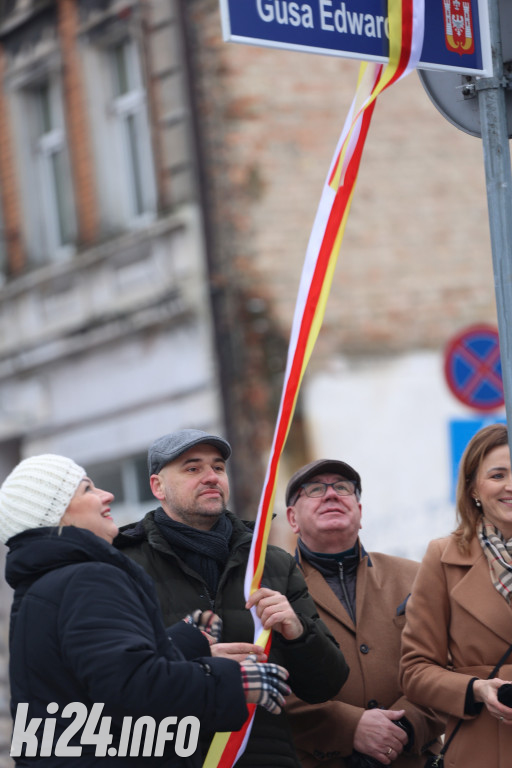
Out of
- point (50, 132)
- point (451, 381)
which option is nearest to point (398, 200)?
point (451, 381)

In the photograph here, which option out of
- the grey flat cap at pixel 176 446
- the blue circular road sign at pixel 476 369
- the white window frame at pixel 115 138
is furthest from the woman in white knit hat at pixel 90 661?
the white window frame at pixel 115 138

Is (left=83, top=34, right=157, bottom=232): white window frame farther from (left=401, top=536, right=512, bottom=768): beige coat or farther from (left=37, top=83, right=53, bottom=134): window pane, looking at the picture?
(left=401, top=536, right=512, bottom=768): beige coat

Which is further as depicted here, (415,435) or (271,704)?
(415,435)

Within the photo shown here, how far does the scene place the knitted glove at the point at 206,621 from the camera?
3973mm

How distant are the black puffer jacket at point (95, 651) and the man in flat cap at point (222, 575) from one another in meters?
0.49

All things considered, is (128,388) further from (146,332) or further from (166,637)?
(166,637)

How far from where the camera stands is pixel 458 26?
3732 millimetres

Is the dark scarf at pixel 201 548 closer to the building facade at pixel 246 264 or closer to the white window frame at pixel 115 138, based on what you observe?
the building facade at pixel 246 264

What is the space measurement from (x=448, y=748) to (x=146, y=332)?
9.50 m

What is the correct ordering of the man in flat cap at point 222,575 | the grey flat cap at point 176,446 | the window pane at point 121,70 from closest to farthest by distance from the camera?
the man in flat cap at point 222,575 < the grey flat cap at point 176,446 < the window pane at point 121,70

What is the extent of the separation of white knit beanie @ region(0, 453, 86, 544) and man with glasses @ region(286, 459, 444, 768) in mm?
1408

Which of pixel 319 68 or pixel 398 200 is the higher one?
pixel 319 68

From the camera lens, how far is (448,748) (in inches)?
176

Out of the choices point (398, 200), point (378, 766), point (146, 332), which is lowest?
point (378, 766)
